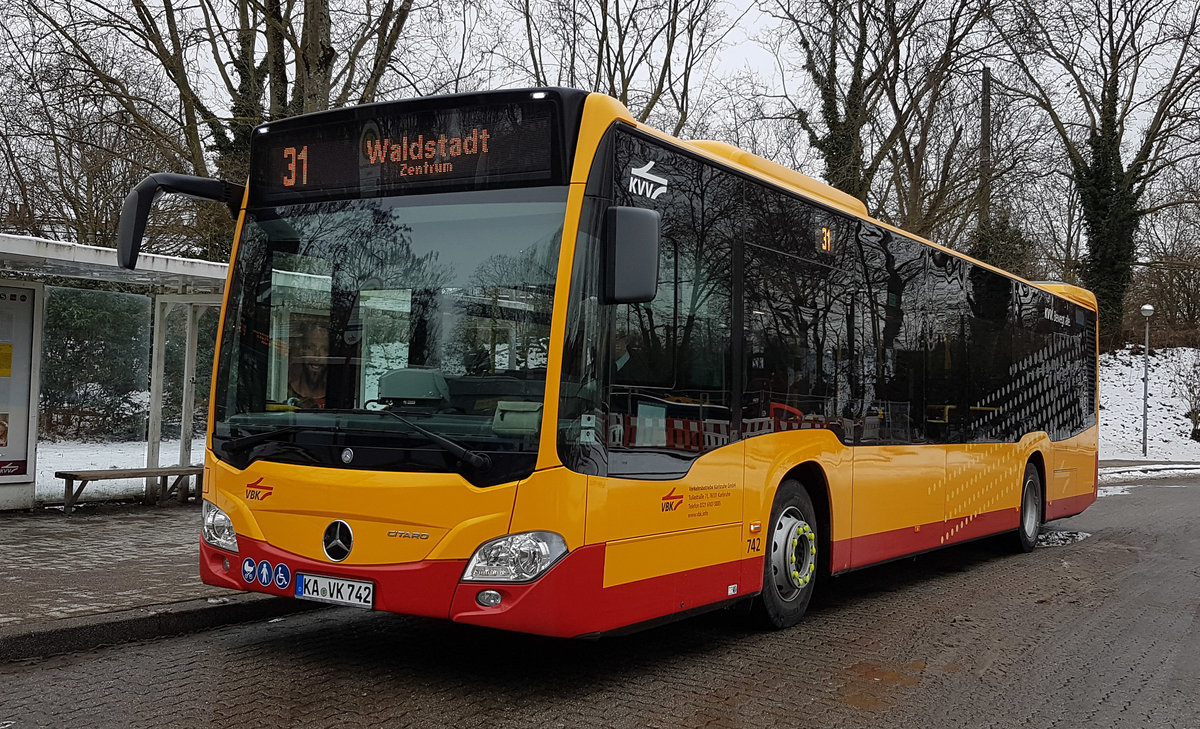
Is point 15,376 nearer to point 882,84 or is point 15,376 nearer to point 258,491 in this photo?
point 258,491

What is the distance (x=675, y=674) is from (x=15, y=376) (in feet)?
28.7

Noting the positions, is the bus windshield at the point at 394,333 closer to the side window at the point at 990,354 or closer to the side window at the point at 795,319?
the side window at the point at 795,319

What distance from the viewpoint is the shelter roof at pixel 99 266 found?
395 inches

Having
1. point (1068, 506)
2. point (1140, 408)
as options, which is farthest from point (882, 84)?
point (1140, 408)

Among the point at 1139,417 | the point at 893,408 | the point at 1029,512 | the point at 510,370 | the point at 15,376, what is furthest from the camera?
the point at 1139,417

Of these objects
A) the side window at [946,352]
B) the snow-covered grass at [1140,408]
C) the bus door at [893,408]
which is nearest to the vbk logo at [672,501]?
the bus door at [893,408]

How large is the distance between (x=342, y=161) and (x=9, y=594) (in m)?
3.78

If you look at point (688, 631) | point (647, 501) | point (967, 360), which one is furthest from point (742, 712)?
point (967, 360)

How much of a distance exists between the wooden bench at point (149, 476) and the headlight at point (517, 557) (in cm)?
738

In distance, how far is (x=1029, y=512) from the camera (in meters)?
12.2

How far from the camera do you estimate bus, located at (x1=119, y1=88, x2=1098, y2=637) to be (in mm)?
5270

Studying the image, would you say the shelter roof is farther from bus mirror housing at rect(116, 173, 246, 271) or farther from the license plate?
the license plate

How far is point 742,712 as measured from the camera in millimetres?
5297

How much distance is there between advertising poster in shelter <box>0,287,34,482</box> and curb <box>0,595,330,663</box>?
5497 mm
